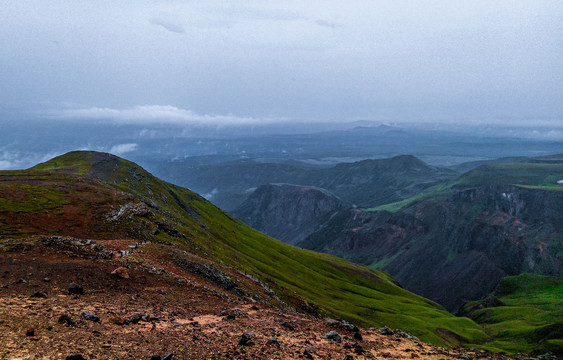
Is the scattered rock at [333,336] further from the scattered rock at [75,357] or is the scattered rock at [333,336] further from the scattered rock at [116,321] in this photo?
the scattered rock at [75,357]

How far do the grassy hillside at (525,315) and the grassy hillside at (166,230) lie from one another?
29.9ft

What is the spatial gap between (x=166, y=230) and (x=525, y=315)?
Result: 127m

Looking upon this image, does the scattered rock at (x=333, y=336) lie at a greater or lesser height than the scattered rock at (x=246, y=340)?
lesser

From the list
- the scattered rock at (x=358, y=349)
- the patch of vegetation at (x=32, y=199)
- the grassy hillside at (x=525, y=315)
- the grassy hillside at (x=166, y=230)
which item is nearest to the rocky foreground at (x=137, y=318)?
the scattered rock at (x=358, y=349)

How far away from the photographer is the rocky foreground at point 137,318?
17.8 metres

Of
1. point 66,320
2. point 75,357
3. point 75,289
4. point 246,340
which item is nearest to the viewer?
point 75,357

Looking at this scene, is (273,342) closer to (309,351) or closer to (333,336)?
(309,351)

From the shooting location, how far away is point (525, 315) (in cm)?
11738

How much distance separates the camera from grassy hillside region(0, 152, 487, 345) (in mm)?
47688

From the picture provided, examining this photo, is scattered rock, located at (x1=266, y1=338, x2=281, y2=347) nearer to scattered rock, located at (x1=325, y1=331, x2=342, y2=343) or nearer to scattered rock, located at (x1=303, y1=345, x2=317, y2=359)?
scattered rock, located at (x1=303, y1=345, x2=317, y2=359)

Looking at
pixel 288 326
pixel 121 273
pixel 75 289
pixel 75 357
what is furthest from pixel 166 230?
pixel 75 357

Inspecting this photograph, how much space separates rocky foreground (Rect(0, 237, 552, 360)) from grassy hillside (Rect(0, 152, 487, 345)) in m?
14.0

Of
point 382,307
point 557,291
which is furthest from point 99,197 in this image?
point 557,291

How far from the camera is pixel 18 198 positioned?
168ft
